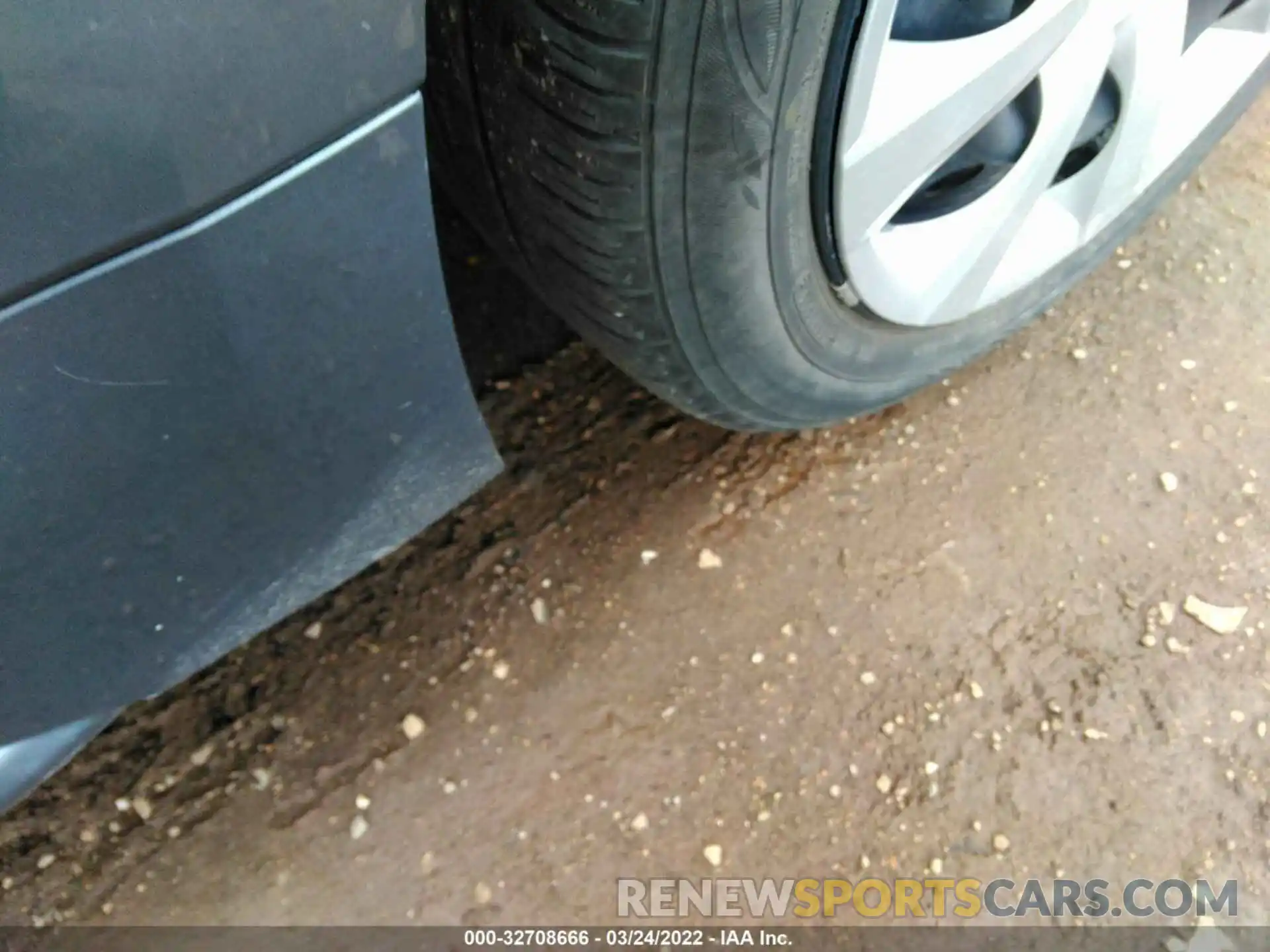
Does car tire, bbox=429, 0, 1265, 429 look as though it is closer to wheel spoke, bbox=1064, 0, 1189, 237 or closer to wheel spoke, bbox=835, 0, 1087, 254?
wheel spoke, bbox=835, 0, 1087, 254

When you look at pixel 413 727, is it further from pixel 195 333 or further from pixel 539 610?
pixel 195 333

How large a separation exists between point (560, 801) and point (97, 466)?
55 cm

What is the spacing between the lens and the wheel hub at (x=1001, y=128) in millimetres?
775

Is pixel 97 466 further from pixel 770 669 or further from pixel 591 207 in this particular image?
pixel 770 669

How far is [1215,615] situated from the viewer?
108cm

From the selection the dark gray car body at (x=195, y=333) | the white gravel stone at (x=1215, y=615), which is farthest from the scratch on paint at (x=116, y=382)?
the white gravel stone at (x=1215, y=615)

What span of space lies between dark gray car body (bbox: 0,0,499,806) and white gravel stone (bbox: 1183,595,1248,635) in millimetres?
784

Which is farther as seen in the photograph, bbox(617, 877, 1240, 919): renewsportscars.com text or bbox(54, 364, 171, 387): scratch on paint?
bbox(617, 877, 1240, 919): renewsportscars.com text

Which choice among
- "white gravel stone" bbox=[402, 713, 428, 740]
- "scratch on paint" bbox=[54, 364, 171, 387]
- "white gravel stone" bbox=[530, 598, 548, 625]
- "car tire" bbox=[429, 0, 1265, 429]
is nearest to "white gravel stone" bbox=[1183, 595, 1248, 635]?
"car tire" bbox=[429, 0, 1265, 429]

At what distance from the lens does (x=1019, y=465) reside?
3.84 feet

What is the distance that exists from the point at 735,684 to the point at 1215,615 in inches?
19.8

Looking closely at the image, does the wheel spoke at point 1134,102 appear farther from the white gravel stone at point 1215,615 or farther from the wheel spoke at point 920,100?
the white gravel stone at point 1215,615

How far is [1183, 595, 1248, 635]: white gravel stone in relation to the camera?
3.52ft

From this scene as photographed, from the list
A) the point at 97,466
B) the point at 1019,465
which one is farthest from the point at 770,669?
the point at 97,466
